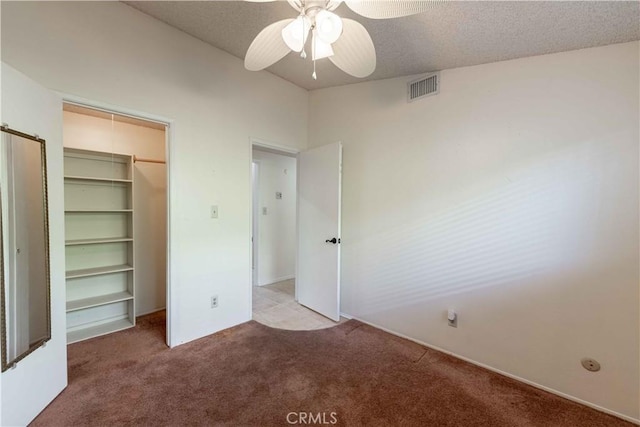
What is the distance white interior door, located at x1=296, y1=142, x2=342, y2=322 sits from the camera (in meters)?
2.84

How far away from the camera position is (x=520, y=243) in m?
1.93

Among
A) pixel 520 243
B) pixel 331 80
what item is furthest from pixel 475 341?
pixel 331 80

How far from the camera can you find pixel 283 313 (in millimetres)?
3088

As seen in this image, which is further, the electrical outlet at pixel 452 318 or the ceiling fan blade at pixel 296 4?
the electrical outlet at pixel 452 318

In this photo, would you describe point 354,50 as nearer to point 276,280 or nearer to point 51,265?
point 51,265

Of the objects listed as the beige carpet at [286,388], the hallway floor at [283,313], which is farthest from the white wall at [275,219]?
the beige carpet at [286,388]

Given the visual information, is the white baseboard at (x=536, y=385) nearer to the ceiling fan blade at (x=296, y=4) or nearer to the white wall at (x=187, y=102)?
the white wall at (x=187, y=102)

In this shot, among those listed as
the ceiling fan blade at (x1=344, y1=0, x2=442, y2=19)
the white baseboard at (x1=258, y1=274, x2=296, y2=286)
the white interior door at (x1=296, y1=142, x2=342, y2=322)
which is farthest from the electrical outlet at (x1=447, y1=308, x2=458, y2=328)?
the white baseboard at (x1=258, y1=274, x2=296, y2=286)

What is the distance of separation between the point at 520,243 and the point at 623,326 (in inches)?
26.6

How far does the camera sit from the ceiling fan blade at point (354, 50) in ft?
4.13

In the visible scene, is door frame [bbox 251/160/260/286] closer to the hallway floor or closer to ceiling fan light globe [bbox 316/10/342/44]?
the hallway floor

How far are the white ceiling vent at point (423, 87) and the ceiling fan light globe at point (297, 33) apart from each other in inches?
57.9

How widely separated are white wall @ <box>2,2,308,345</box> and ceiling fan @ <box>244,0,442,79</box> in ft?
3.73

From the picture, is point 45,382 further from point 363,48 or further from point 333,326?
point 363,48
